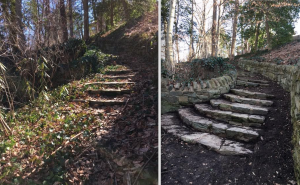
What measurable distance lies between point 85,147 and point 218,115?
1.22 metres

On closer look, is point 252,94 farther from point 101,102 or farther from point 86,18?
point 86,18

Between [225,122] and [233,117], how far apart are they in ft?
0.30

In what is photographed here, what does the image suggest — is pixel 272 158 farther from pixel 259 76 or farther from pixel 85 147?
pixel 259 76

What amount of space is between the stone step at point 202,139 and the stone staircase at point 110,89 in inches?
18.4

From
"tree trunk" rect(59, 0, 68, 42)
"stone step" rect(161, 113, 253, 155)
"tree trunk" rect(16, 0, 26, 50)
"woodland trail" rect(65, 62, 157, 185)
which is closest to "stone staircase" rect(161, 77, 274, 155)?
"stone step" rect(161, 113, 253, 155)

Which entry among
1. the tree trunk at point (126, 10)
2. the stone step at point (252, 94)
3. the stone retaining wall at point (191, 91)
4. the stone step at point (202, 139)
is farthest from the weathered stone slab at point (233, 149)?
the tree trunk at point (126, 10)

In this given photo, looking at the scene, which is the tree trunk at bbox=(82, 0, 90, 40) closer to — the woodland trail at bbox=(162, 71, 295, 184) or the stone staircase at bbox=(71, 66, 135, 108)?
the stone staircase at bbox=(71, 66, 135, 108)

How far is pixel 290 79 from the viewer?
84.5 inches

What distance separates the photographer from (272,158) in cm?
118

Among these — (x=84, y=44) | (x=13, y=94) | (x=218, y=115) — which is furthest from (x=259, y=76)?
(x=13, y=94)

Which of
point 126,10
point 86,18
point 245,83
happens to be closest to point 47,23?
point 86,18

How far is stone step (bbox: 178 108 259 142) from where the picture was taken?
1.43 metres

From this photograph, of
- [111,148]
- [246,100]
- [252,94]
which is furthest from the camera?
[252,94]

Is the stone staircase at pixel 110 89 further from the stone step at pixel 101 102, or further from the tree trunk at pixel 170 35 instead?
the tree trunk at pixel 170 35
